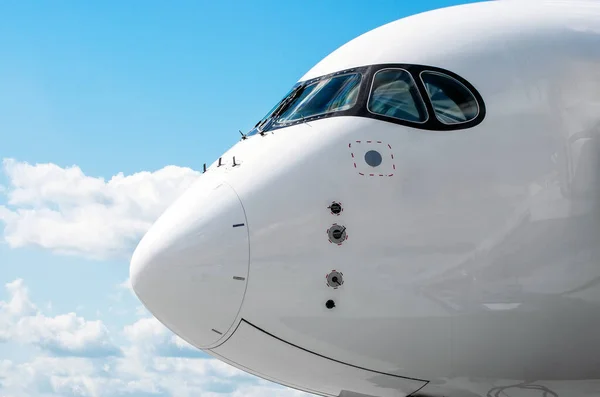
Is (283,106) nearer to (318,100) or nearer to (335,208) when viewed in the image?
(318,100)

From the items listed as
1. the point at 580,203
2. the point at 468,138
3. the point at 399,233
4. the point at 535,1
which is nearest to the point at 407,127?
the point at 468,138

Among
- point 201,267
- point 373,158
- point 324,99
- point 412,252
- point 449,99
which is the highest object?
point 324,99

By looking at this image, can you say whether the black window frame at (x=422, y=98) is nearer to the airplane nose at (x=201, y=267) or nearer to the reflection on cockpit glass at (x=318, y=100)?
the reflection on cockpit glass at (x=318, y=100)

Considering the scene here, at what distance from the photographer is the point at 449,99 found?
998 centimetres

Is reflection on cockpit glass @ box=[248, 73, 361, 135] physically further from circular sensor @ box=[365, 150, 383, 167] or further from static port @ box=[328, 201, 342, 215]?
static port @ box=[328, 201, 342, 215]

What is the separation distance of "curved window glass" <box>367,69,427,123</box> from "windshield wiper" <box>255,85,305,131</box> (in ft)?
4.33

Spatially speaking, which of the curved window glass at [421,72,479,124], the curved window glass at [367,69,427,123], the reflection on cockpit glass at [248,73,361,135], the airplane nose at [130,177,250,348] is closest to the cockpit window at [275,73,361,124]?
the reflection on cockpit glass at [248,73,361,135]

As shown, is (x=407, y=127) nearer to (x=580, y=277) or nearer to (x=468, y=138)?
(x=468, y=138)

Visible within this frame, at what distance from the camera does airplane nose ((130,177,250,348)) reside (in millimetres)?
9109

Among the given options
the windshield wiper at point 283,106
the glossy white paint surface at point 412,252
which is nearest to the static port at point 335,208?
A: the glossy white paint surface at point 412,252

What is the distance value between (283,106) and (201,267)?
295 centimetres

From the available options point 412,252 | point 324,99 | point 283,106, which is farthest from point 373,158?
point 283,106

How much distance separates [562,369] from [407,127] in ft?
11.1

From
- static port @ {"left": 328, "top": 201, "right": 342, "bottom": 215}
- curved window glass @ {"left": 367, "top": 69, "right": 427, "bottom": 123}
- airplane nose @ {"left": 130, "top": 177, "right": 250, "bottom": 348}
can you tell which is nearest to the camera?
airplane nose @ {"left": 130, "top": 177, "right": 250, "bottom": 348}
